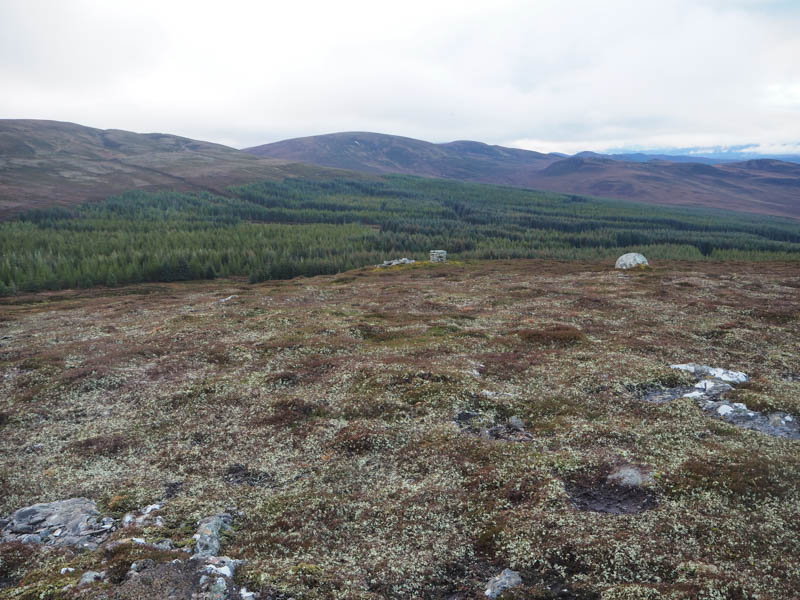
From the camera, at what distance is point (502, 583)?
12320mm

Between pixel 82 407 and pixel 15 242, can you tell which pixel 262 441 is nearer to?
pixel 82 407

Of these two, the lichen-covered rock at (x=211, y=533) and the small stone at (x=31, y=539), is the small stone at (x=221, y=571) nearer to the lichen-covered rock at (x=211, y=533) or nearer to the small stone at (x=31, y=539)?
the lichen-covered rock at (x=211, y=533)

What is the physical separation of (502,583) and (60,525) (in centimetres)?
1463

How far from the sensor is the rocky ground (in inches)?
498

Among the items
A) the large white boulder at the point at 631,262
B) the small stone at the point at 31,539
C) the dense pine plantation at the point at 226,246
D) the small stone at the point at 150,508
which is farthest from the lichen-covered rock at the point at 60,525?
the dense pine plantation at the point at 226,246

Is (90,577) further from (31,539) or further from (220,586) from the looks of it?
(31,539)

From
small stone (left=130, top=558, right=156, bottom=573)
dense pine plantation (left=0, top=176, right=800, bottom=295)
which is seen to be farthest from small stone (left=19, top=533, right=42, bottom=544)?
dense pine plantation (left=0, top=176, right=800, bottom=295)

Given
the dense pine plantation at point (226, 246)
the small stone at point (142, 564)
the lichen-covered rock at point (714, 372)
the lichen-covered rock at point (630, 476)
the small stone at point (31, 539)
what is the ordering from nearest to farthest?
the small stone at point (142, 564), the small stone at point (31, 539), the lichen-covered rock at point (630, 476), the lichen-covered rock at point (714, 372), the dense pine plantation at point (226, 246)

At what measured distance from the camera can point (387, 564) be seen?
13289 mm

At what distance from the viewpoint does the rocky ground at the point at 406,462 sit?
12641 mm

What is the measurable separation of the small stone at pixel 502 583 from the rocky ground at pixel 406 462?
6 cm

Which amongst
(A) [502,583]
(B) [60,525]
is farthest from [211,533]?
(A) [502,583]

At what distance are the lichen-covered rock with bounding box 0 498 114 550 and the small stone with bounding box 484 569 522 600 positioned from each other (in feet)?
39.9

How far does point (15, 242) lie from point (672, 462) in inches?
5891
